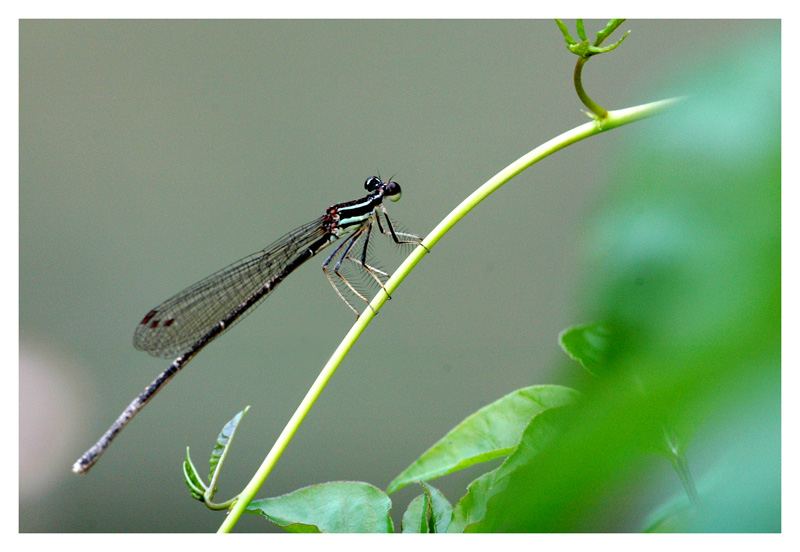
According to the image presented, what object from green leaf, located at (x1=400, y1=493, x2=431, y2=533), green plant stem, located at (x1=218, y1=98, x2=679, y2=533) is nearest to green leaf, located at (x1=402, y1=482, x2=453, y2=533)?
green leaf, located at (x1=400, y1=493, x2=431, y2=533)

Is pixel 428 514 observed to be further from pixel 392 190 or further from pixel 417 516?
pixel 392 190

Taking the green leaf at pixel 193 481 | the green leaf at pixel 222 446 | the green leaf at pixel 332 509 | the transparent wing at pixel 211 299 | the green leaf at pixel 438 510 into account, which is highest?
the transparent wing at pixel 211 299

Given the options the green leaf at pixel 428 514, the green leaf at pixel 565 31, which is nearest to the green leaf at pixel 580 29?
the green leaf at pixel 565 31

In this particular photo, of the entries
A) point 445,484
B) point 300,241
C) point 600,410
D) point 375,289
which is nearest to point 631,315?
point 600,410

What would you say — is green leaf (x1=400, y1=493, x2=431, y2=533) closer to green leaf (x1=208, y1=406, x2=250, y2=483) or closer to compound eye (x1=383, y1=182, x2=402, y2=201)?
green leaf (x1=208, y1=406, x2=250, y2=483)

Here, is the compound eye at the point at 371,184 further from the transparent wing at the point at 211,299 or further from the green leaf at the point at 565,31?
the green leaf at the point at 565,31

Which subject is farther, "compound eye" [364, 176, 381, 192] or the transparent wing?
the transparent wing
